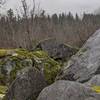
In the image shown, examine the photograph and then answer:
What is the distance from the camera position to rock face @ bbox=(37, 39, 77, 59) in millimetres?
8337

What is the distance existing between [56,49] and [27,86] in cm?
490

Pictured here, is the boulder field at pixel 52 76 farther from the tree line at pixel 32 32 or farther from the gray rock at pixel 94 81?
the tree line at pixel 32 32

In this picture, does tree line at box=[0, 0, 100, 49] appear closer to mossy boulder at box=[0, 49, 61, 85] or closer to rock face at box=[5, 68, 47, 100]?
mossy boulder at box=[0, 49, 61, 85]

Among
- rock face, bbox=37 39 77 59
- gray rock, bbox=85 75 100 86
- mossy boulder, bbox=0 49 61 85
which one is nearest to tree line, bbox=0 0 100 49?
rock face, bbox=37 39 77 59

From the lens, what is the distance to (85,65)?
4598 millimetres

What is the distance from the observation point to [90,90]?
3277 mm

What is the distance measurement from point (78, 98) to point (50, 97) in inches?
12.4

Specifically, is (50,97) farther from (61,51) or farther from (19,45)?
(19,45)

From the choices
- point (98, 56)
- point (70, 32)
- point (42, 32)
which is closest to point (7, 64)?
point (98, 56)

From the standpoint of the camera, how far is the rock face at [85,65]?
4.37 m

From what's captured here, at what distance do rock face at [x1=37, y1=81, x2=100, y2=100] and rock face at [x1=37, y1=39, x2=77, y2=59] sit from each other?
15.7 ft

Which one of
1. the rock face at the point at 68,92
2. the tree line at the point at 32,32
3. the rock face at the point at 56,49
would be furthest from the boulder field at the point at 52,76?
the tree line at the point at 32,32

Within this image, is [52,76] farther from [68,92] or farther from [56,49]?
[56,49]

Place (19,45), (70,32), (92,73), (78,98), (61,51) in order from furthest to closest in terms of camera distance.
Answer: (70,32), (19,45), (61,51), (92,73), (78,98)
